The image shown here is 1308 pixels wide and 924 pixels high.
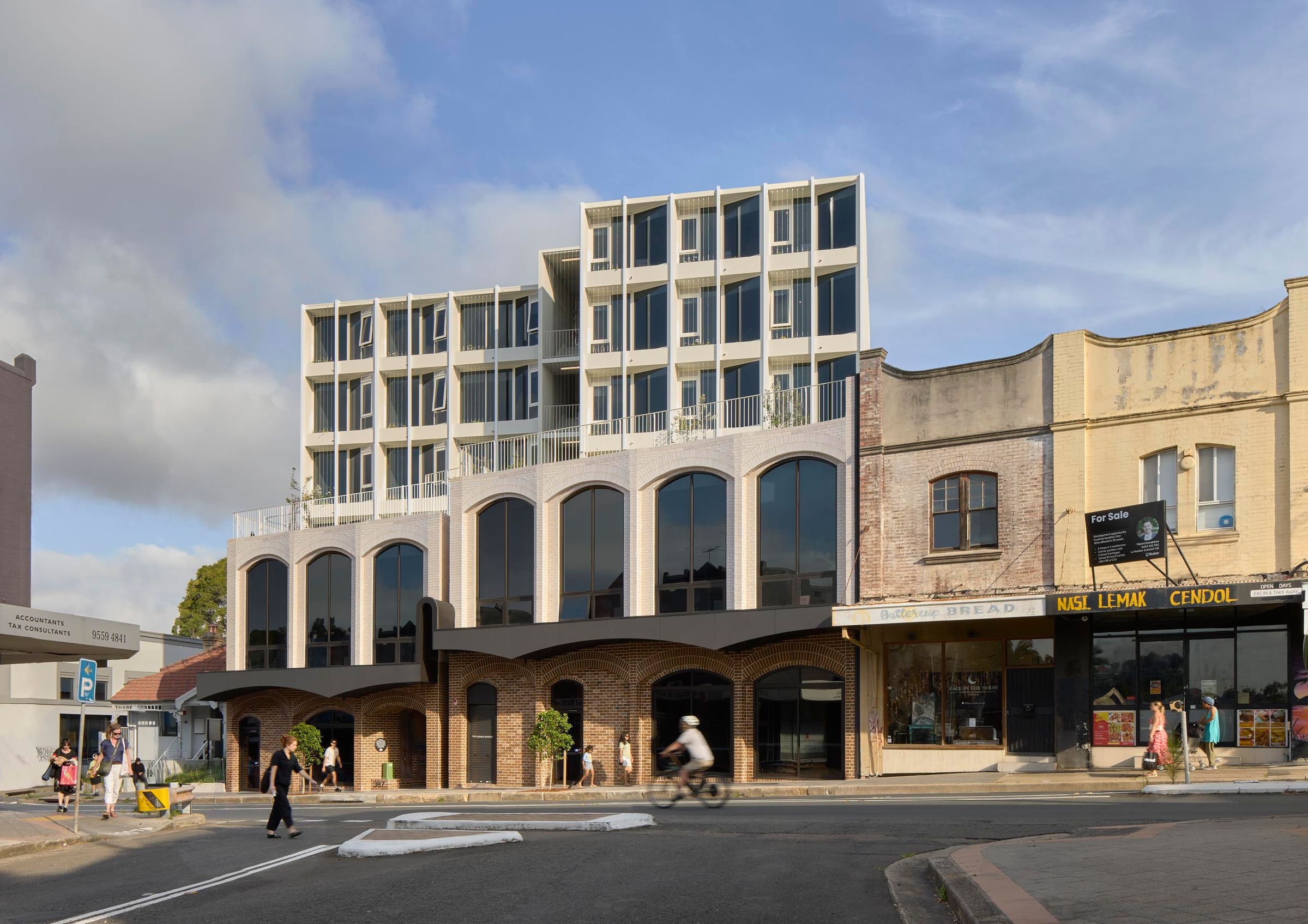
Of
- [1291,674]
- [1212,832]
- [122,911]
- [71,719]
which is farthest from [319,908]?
→ [71,719]

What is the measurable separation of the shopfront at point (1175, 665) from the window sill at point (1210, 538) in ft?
3.54

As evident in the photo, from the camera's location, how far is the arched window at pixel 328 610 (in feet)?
144

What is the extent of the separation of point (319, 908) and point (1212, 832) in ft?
30.0

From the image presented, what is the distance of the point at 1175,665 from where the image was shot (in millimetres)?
28922

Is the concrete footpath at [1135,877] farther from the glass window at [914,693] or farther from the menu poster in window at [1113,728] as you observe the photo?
the glass window at [914,693]

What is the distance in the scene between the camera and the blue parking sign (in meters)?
22.1

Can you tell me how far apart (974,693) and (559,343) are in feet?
95.2

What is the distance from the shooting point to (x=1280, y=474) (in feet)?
90.4

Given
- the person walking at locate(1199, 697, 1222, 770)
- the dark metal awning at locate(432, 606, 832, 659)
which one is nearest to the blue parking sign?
the dark metal awning at locate(432, 606, 832, 659)

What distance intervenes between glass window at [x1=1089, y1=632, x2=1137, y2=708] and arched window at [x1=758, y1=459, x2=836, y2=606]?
665 cm

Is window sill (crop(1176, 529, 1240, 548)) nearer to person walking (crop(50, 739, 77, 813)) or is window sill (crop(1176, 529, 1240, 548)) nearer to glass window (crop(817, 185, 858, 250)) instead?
glass window (crop(817, 185, 858, 250))

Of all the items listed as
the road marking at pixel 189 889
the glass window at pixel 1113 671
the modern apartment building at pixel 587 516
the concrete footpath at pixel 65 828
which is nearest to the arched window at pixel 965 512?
the modern apartment building at pixel 587 516

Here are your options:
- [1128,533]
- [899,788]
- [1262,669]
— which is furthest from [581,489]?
[1262,669]

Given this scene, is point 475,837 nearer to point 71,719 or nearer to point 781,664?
point 781,664
